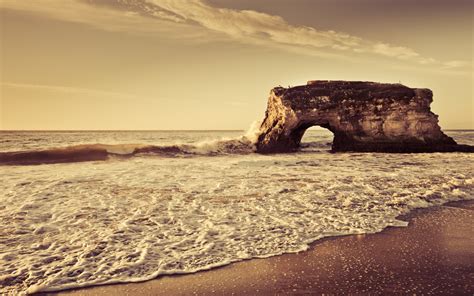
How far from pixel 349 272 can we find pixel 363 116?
19.4 m

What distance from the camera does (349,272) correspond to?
133 inches

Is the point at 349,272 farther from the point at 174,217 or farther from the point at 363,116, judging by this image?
the point at 363,116

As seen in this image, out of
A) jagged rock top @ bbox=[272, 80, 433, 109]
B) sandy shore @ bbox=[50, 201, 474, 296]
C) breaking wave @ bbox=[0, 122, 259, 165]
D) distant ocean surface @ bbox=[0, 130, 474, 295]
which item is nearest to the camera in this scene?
sandy shore @ bbox=[50, 201, 474, 296]

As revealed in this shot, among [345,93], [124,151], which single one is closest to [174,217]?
[124,151]

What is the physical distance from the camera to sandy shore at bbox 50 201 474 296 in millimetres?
3049

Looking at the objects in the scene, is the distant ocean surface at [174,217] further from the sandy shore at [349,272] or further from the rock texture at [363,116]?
the rock texture at [363,116]

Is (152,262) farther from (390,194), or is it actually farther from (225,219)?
(390,194)

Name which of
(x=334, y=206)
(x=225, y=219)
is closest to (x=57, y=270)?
(x=225, y=219)

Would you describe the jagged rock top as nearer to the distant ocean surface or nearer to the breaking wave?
the breaking wave

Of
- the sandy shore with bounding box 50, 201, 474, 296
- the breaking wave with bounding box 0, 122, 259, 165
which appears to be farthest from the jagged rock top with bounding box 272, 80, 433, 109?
the sandy shore with bounding box 50, 201, 474, 296

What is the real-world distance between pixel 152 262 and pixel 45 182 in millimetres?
6778

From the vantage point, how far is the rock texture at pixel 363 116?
20.8 metres

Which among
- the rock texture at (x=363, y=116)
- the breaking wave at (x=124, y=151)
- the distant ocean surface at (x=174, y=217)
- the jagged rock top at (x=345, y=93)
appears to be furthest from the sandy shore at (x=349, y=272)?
the jagged rock top at (x=345, y=93)

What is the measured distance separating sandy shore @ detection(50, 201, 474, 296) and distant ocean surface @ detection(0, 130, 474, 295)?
0.20 metres
